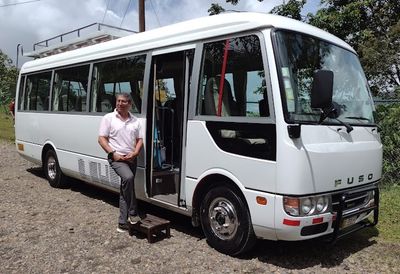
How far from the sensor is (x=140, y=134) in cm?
602

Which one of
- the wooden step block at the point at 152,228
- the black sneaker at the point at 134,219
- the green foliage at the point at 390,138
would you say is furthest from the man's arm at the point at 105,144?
the green foliage at the point at 390,138

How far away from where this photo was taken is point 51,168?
895cm

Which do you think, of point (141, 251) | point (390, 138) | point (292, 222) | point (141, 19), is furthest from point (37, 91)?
point (141, 19)

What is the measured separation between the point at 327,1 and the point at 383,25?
5.69 feet

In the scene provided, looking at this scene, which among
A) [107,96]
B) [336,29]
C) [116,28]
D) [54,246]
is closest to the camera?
[54,246]

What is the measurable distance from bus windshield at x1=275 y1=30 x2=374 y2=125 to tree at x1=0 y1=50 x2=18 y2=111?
3610 centimetres

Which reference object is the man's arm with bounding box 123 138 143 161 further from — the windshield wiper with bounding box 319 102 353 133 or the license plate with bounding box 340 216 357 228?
the license plate with bounding box 340 216 357 228

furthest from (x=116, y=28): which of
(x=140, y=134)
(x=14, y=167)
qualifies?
(x=140, y=134)

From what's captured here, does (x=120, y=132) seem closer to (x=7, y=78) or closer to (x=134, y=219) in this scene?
(x=134, y=219)

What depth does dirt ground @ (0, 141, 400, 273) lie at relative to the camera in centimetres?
481

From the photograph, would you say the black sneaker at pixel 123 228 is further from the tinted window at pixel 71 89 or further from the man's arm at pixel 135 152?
the tinted window at pixel 71 89

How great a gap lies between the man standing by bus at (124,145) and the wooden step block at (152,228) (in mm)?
103

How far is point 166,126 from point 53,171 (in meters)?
3.45

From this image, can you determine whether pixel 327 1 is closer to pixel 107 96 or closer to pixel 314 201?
pixel 107 96
